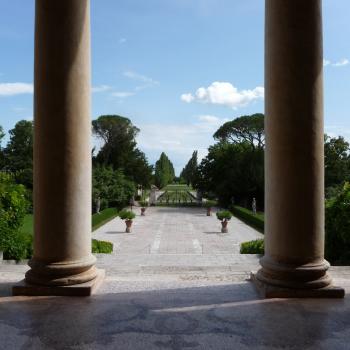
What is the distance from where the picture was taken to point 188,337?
22.1ft

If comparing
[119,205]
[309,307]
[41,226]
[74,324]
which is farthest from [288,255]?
[119,205]

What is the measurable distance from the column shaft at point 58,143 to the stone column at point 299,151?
427 centimetres

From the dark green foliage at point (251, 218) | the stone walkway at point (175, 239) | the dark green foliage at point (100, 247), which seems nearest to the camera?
the dark green foliage at point (100, 247)

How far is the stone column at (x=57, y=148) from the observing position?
904 centimetres

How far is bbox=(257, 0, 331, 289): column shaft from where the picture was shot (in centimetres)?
897

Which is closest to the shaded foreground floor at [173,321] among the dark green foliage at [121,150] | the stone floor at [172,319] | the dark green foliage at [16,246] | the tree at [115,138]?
the stone floor at [172,319]

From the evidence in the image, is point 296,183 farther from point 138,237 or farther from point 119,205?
point 119,205

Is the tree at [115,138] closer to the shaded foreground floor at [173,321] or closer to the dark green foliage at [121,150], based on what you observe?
the dark green foliage at [121,150]

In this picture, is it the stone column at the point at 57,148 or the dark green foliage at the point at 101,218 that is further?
the dark green foliage at the point at 101,218

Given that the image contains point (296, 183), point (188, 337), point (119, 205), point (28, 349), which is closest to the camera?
point (28, 349)

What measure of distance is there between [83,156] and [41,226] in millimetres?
1752

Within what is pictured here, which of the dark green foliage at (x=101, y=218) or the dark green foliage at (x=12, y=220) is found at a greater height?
the dark green foliage at (x=12, y=220)

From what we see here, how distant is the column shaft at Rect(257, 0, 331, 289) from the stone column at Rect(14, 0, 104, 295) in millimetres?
4293

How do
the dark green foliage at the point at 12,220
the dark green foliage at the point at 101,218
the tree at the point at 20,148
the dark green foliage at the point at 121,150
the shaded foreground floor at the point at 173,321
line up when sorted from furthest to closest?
the dark green foliage at the point at 121,150 < the tree at the point at 20,148 < the dark green foliage at the point at 101,218 < the dark green foliage at the point at 12,220 < the shaded foreground floor at the point at 173,321
